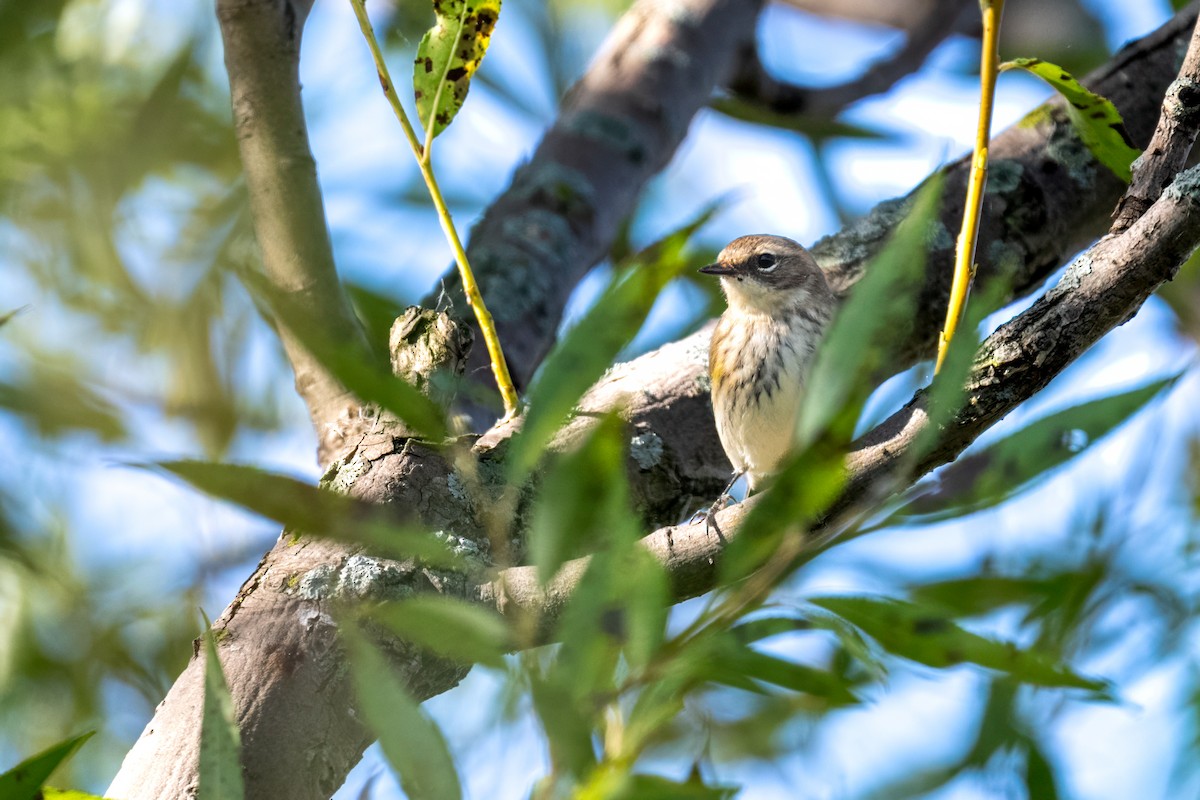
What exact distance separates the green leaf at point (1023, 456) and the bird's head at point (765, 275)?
2196 mm

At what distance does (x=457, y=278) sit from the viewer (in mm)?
3309

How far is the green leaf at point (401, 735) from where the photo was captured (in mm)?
1130

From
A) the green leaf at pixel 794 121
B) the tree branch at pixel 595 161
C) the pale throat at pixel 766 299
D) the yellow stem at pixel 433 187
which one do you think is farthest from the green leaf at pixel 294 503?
the green leaf at pixel 794 121

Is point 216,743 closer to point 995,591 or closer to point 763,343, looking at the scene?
point 995,591

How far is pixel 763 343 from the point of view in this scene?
152 inches

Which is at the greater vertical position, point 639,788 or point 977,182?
point 977,182

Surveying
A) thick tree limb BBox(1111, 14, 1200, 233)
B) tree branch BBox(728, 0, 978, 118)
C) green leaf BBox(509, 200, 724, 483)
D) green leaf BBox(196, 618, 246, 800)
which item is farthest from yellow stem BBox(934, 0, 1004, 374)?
tree branch BBox(728, 0, 978, 118)

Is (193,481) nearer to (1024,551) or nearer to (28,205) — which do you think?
(1024,551)

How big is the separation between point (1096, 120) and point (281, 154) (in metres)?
1.66

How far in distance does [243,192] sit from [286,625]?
224 centimetres

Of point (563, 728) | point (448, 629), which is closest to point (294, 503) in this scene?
point (448, 629)

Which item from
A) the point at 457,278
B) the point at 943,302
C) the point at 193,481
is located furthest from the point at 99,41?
the point at 193,481

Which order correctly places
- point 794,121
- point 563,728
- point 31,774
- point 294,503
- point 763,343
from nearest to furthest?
point 563,728 < point 294,503 < point 31,774 < point 763,343 < point 794,121

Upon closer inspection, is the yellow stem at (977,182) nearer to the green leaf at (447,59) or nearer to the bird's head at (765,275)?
the green leaf at (447,59)
